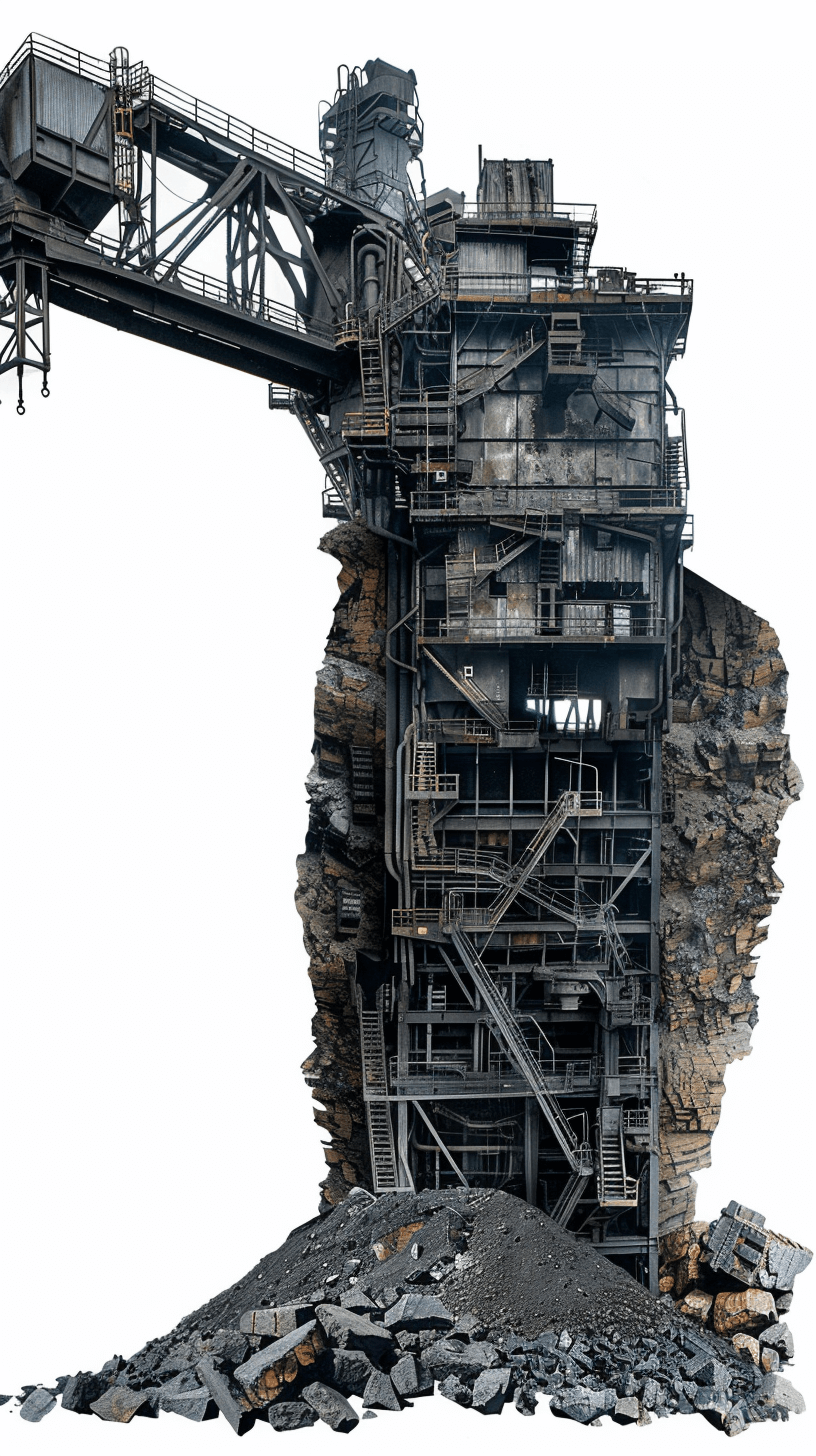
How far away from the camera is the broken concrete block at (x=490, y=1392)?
26.2 meters

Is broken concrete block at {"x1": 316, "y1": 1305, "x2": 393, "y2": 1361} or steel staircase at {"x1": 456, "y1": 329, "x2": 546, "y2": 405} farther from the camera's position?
steel staircase at {"x1": 456, "y1": 329, "x2": 546, "y2": 405}

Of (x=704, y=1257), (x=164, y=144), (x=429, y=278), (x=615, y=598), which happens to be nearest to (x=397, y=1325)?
(x=704, y=1257)

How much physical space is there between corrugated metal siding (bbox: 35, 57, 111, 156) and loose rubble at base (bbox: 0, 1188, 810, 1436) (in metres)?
16.4

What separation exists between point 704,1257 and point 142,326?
16.9 m

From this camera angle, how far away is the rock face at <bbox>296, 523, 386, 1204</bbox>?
34438mm

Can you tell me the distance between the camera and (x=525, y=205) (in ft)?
111

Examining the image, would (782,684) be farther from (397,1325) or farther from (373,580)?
(397,1325)

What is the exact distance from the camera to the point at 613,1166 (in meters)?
33.0

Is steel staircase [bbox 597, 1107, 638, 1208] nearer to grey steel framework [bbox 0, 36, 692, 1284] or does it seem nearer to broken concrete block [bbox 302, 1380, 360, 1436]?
grey steel framework [bbox 0, 36, 692, 1284]

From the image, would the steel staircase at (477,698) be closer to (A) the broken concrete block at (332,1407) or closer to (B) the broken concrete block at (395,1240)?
(B) the broken concrete block at (395,1240)

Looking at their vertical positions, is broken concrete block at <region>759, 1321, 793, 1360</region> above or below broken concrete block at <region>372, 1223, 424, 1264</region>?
below

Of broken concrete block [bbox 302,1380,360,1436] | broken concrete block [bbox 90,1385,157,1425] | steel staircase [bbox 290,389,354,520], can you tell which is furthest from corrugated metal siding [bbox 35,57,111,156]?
broken concrete block [bbox 302,1380,360,1436]

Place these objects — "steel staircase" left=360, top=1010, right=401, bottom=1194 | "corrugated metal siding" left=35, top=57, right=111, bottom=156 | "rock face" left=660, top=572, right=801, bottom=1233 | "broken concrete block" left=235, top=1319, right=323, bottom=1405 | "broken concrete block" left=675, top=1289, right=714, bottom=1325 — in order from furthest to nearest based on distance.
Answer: "rock face" left=660, top=572, right=801, bottom=1233
"steel staircase" left=360, top=1010, right=401, bottom=1194
"broken concrete block" left=675, top=1289, right=714, bottom=1325
"corrugated metal siding" left=35, top=57, right=111, bottom=156
"broken concrete block" left=235, top=1319, right=323, bottom=1405

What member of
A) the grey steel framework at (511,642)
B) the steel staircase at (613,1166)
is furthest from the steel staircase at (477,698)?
the steel staircase at (613,1166)
